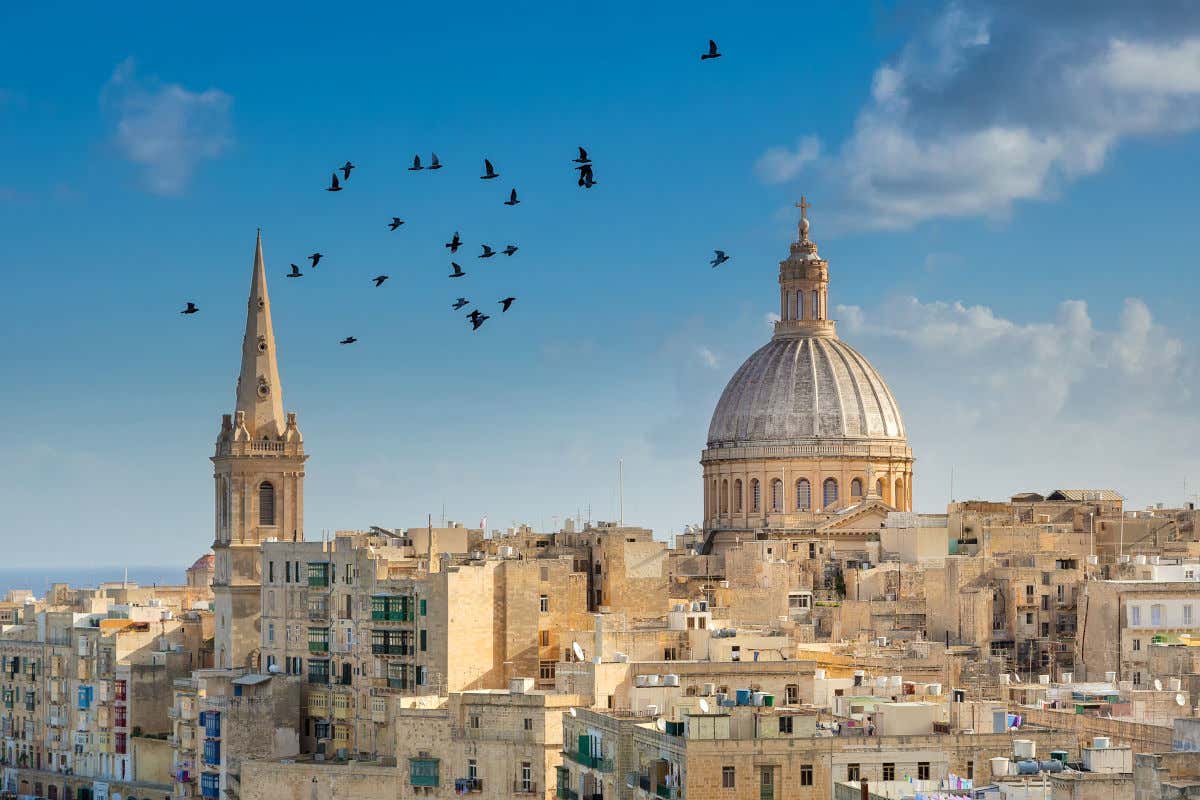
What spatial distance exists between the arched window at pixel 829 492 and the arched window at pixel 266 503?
21.8m

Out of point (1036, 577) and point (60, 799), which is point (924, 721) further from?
point (60, 799)

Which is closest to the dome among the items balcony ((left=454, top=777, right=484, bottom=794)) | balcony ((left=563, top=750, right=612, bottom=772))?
balcony ((left=454, top=777, right=484, bottom=794))

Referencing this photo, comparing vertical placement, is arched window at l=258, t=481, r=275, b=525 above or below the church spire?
below

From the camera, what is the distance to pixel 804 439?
3765 inches

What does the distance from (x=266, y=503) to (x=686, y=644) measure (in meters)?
22.2

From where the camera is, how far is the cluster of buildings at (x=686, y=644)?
1880 inches

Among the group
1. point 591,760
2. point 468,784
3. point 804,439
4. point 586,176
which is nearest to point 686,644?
point 468,784

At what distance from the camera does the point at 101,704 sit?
79562 millimetres

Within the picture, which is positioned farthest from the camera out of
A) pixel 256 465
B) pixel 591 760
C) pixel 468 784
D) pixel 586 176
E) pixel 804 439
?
pixel 804 439

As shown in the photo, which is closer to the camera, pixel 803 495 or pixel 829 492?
pixel 829 492

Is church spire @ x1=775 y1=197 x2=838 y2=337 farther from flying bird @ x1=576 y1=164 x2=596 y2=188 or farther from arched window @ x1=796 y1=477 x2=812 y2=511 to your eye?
flying bird @ x1=576 y1=164 x2=596 y2=188

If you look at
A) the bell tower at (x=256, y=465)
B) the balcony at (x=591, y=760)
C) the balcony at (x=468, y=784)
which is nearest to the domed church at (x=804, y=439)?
the bell tower at (x=256, y=465)

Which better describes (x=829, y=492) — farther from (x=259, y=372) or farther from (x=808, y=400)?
(x=259, y=372)

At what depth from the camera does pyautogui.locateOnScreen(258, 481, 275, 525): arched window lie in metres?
82.3
